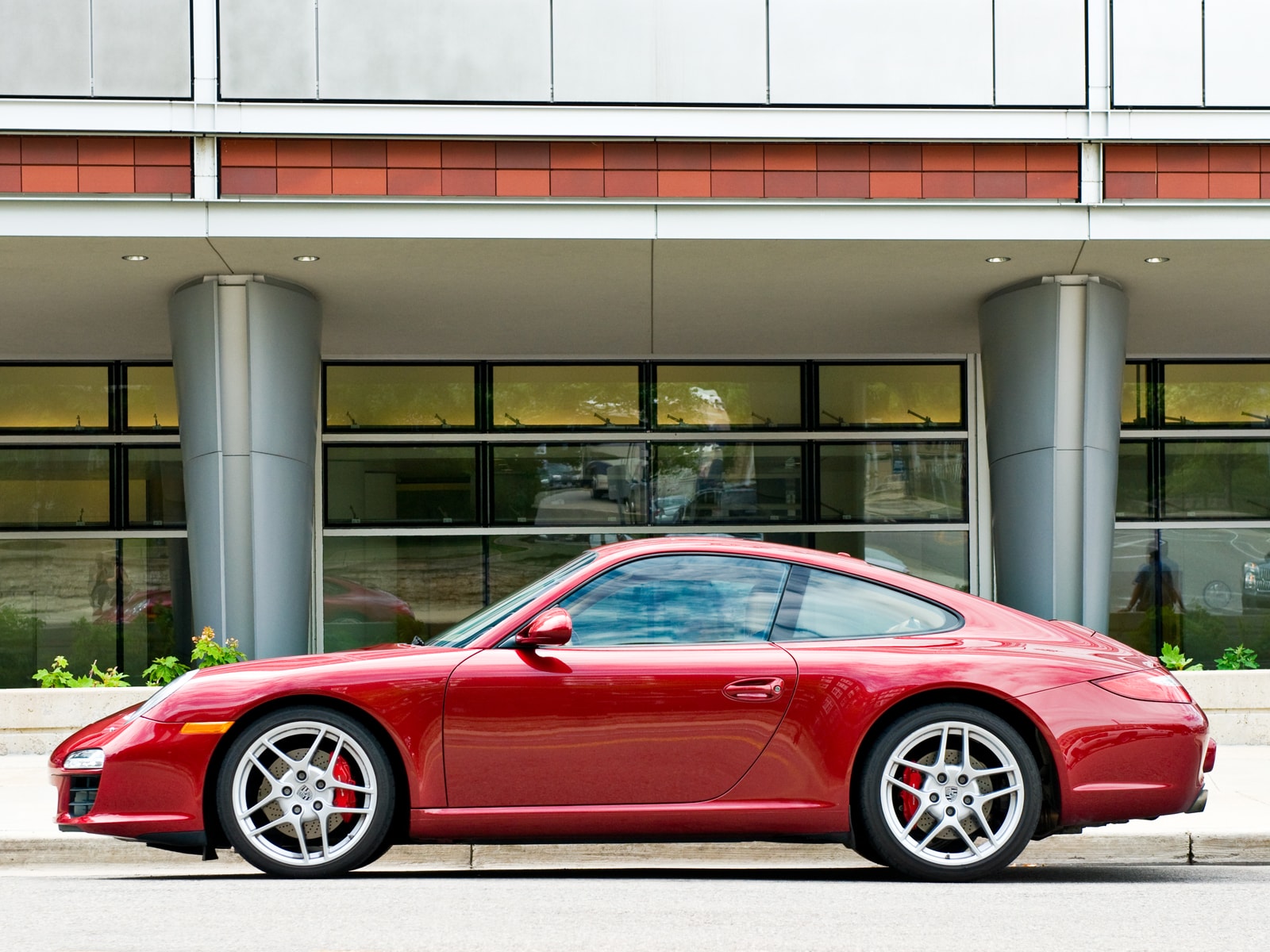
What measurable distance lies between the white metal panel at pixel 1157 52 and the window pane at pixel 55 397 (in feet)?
33.2

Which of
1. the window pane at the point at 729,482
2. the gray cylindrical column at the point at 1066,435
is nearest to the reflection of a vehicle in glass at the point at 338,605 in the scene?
the window pane at the point at 729,482

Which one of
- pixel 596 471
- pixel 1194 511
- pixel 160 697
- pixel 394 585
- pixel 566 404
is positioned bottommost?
pixel 394 585

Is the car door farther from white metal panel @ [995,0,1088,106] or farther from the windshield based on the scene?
white metal panel @ [995,0,1088,106]

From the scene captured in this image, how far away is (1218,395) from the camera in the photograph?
48.7 ft

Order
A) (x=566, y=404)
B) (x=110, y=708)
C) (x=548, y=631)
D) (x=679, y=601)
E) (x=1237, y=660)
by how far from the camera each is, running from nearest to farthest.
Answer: (x=548, y=631)
(x=679, y=601)
(x=110, y=708)
(x=1237, y=660)
(x=566, y=404)

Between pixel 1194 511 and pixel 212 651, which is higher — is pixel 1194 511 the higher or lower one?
the higher one

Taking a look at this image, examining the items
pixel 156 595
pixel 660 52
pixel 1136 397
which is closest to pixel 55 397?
pixel 156 595

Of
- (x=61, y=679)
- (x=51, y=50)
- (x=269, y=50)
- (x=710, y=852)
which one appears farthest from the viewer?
(x=61, y=679)

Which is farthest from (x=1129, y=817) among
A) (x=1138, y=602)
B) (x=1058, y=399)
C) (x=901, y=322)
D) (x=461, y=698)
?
(x=1138, y=602)

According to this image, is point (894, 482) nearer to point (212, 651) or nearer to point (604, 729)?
point (212, 651)

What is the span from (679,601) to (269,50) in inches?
247

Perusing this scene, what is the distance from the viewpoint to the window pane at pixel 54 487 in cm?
1412

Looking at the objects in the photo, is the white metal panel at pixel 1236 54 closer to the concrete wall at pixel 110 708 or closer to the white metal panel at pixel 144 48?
the concrete wall at pixel 110 708

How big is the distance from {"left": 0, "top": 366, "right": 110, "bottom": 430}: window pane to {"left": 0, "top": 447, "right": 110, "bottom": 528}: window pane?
0.29 meters
